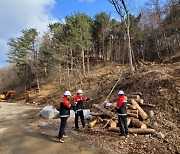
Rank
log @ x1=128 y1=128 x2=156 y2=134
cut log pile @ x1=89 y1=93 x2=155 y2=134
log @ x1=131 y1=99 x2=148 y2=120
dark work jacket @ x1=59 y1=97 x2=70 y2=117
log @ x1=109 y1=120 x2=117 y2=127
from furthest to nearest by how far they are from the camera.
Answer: log @ x1=131 y1=99 x2=148 y2=120, log @ x1=109 y1=120 x2=117 y2=127, cut log pile @ x1=89 y1=93 x2=155 y2=134, log @ x1=128 y1=128 x2=156 y2=134, dark work jacket @ x1=59 y1=97 x2=70 y2=117

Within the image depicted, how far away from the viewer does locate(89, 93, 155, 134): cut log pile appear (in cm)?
985

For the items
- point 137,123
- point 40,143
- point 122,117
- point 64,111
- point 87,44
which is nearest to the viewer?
point 40,143

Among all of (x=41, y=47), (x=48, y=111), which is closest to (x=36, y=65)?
(x=41, y=47)

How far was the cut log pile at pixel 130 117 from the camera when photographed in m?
9.85

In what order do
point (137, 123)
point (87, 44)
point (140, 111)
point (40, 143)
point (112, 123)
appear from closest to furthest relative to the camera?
point (40, 143), point (137, 123), point (112, 123), point (140, 111), point (87, 44)

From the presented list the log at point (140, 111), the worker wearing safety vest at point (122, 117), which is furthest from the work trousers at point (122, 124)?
the log at point (140, 111)

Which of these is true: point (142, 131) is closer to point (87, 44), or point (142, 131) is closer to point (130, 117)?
point (130, 117)

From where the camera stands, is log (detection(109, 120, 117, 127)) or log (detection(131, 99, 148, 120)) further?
log (detection(131, 99, 148, 120))

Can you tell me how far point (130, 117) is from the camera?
10828mm

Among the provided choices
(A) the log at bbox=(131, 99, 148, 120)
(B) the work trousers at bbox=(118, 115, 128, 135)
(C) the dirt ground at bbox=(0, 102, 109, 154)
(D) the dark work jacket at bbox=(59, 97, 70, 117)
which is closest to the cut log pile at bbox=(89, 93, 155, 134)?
(A) the log at bbox=(131, 99, 148, 120)

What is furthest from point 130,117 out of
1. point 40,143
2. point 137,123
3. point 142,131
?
point 40,143

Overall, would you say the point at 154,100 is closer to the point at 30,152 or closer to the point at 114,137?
the point at 114,137

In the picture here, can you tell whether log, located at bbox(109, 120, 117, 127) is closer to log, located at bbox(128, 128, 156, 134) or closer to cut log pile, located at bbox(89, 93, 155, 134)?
cut log pile, located at bbox(89, 93, 155, 134)

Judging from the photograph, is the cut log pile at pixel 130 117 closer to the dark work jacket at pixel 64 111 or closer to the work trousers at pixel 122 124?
the work trousers at pixel 122 124
